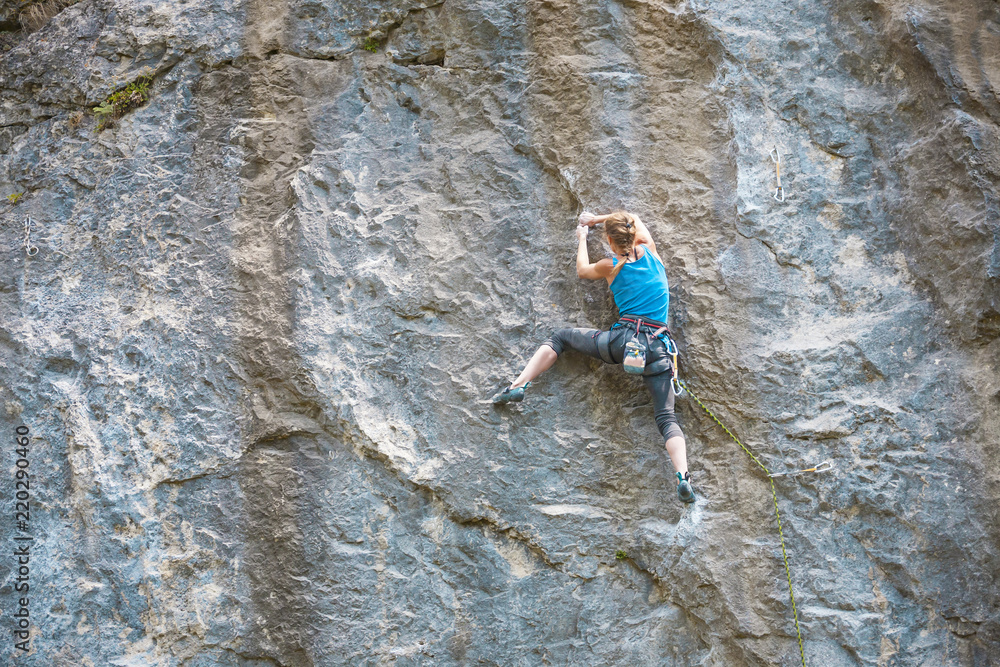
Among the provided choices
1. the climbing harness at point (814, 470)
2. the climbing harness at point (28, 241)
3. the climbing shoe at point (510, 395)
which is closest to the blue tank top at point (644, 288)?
the climbing shoe at point (510, 395)

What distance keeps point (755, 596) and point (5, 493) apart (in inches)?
181

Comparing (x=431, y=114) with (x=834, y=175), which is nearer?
(x=834, y=175)

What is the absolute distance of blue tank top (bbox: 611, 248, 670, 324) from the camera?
471 centimetres

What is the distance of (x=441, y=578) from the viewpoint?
4805 millimetres

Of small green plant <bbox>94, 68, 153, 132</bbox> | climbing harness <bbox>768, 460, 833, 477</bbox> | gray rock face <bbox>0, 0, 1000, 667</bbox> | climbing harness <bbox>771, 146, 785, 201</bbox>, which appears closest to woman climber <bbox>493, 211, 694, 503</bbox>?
gray rock face <bbox>0, 0, 1000, 667</bbox>

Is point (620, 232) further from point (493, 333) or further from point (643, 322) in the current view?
point (493, 333)

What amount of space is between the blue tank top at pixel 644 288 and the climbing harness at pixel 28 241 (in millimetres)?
3804

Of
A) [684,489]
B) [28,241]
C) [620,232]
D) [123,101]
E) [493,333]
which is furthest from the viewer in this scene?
[123,101]

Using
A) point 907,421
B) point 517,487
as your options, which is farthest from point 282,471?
point 907,421

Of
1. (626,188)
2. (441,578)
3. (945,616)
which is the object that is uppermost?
(626,188)

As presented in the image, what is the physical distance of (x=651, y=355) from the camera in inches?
182

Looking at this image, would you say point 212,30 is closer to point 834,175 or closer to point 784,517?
point 834,175

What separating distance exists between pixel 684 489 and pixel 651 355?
802mm

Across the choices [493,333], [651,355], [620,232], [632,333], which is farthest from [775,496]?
[493,333]
